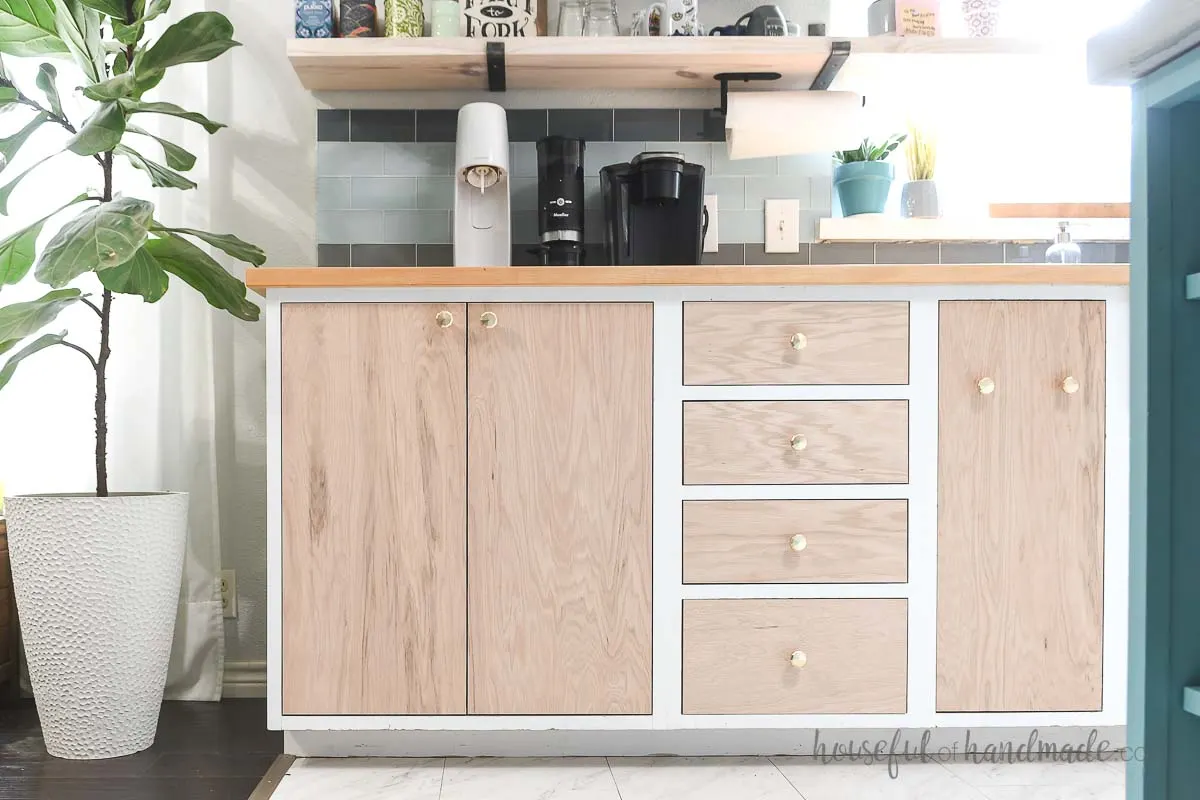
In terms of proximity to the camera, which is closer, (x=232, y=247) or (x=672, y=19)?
(x=232, y=247)

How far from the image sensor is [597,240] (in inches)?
88.4

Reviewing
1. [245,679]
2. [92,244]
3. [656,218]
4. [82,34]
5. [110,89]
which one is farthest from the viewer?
[245,679]

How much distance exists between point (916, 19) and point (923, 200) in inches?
16.0

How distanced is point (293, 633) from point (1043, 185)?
6.62 ft

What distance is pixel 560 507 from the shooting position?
1.74 m

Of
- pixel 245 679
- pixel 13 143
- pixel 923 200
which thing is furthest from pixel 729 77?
pixel 245 679

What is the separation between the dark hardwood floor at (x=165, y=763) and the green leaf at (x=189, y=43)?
1.35 meters

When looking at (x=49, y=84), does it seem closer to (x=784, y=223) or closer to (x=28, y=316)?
(x=28, y=316)

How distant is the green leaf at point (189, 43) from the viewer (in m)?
1.78

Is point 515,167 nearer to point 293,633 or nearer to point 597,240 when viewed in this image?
point 597,240

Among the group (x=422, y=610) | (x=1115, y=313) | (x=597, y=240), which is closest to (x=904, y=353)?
(x=1115, y=313)

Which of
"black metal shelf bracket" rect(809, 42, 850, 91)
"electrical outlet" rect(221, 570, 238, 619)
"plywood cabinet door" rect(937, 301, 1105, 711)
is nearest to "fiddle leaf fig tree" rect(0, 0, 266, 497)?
"electrical outlet" rect(221, 570, 238, 619)

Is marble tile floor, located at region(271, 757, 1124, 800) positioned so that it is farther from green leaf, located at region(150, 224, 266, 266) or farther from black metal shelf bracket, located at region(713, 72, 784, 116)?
black metal shelf bracket, located at region(713, 72, 784, 116)

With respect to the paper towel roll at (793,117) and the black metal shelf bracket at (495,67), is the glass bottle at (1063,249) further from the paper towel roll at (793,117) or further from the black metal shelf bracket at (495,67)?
the black metal shelf bracket at (495,67)
